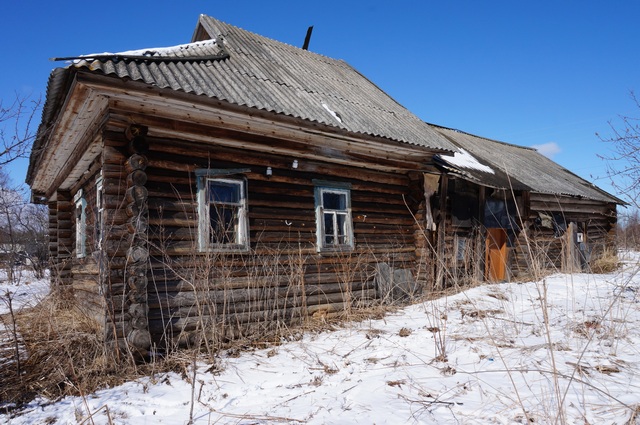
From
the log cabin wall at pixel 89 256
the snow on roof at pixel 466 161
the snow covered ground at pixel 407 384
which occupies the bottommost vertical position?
the snow covered ground at pixel 407 384

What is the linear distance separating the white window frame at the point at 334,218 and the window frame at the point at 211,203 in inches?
55.4

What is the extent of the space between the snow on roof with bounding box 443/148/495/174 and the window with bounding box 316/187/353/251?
11.8ft

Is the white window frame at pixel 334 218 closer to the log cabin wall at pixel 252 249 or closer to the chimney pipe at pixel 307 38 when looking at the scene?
the log cabin wall at pixel 252 249

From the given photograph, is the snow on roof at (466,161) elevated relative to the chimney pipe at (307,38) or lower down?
lower down

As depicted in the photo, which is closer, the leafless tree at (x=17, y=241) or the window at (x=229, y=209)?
the window at (x=229, y=209)

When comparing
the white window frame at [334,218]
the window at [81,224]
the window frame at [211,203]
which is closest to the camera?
the window frame at [211,203]

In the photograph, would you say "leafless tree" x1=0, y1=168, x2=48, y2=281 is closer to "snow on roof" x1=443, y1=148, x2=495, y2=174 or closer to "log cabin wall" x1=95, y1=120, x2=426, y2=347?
"log cabin wall" x1=95, y1=120, x2=426, y2=347

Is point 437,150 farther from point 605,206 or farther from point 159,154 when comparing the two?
point 605,206

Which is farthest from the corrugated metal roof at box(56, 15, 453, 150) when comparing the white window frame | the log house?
the white window frame

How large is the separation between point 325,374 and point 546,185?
11951mm

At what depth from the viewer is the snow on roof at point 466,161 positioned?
34.1ft

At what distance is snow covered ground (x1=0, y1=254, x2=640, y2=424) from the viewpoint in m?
3.18

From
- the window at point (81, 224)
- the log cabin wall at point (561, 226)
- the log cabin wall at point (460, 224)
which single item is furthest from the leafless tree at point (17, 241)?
the log cabin wall at point (561, 226)

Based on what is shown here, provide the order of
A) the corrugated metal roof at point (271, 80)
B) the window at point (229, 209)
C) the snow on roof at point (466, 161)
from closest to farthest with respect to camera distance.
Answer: the corrugated metal roof at point (271, 80)
the window at point (229, 209)
the snow on roof at point (466, 161)
